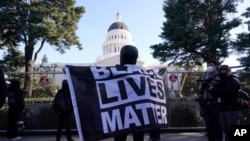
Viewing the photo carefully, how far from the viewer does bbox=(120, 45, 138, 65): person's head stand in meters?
4.12

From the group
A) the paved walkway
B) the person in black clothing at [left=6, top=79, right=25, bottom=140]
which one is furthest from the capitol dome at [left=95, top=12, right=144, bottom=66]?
the person in black clothing at [left=6, top=79, right=25, bottom=140]

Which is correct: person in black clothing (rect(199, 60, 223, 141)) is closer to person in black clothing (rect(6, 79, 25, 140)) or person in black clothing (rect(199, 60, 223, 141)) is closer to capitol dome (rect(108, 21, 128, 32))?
person in black clothing (rect(6, 79, 25, 140))

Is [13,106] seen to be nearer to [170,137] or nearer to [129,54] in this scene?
[170,137]

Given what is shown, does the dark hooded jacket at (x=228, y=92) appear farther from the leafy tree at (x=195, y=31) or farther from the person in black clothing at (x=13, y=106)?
the leafy tree at (x=195, y=31)

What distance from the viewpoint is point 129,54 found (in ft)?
13.6

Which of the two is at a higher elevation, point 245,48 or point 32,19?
point 32,19

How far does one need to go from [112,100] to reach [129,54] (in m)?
0.55

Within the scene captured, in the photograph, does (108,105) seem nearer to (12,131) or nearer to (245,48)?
(12,131)

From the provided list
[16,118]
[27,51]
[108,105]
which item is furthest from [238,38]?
[108,105]

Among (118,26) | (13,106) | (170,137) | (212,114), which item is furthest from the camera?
(118,26)

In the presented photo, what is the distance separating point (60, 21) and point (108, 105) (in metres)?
28.1

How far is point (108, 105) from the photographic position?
13.1 feet

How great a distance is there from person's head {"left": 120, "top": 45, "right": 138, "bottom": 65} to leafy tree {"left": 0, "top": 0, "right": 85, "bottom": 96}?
24502 millimetres

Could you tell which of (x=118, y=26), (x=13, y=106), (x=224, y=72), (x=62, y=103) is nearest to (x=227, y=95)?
(x=224, y=72)
